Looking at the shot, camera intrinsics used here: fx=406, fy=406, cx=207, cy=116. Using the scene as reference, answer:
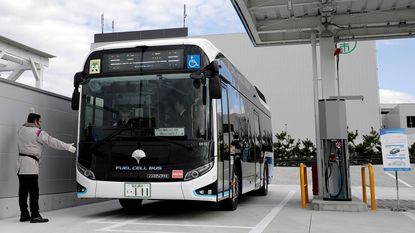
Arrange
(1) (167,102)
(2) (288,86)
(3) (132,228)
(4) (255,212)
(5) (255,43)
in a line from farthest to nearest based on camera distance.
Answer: (2) (288,86), (5) (255,43), (4) (255,212), (1) (167,102), (3) (132,228)

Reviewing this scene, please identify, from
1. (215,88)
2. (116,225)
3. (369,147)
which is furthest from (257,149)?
(369,147)

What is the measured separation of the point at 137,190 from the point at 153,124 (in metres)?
1.18

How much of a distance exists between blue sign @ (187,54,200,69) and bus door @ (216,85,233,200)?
31.5 inches

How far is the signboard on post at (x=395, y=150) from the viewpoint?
10008 millimetres

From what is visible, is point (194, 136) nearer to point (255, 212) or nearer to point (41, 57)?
point (255, 212)

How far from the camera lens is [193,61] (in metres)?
7.37

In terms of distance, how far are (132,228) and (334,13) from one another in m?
7.64

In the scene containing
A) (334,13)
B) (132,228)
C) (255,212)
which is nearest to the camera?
(132,228)

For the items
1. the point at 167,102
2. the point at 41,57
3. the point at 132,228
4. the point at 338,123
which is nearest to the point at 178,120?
the point at 167,102

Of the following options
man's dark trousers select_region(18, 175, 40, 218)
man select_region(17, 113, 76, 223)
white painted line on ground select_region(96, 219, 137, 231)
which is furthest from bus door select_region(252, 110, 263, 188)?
man's dark trousers select_region(18, 175, 40, 218)

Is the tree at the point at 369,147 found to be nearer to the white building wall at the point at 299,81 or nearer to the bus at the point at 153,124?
the white building wall at the point at 299,81

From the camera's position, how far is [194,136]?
7027mm

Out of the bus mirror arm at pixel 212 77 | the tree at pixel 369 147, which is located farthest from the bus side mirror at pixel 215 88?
the tree at pixel 369 147

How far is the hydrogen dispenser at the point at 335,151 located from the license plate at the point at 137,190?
496cm
